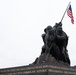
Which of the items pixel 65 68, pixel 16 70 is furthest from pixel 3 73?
pixel 65 68

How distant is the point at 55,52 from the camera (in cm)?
1891

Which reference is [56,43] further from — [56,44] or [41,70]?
[41,70]

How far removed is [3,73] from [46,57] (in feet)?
Result: 9.01

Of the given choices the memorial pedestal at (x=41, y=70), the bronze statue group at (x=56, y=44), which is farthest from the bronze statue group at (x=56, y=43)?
the memorial pedestal at (x=41, y=70)

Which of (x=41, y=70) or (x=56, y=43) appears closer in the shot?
(x=41, y=70)

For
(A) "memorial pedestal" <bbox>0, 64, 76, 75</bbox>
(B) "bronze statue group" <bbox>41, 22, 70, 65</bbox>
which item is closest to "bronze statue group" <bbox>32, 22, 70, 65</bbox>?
(B) "bronze statue group" <bbox>41, 22, 70, 65</bbox>

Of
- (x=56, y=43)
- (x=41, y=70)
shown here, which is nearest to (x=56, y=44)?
(x=56, y=43)

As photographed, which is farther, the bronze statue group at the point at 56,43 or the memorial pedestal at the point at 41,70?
the bronze statue group at the point at 56,43

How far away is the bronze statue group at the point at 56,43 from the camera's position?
18859 millimetres

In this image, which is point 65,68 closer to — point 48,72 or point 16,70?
point 48,72

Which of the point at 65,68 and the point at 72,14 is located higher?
the point at 72,14

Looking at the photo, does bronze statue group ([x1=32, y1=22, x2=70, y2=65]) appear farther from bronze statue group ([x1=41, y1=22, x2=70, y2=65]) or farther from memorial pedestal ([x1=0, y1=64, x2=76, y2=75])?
memorial pedestal ([x1=0, y1=64, x2=76, y2=75])

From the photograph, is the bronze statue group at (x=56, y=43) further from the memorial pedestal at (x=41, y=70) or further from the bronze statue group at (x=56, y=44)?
the memorial pedestal at (x=41, y=70)

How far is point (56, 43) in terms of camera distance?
63.0 ft
